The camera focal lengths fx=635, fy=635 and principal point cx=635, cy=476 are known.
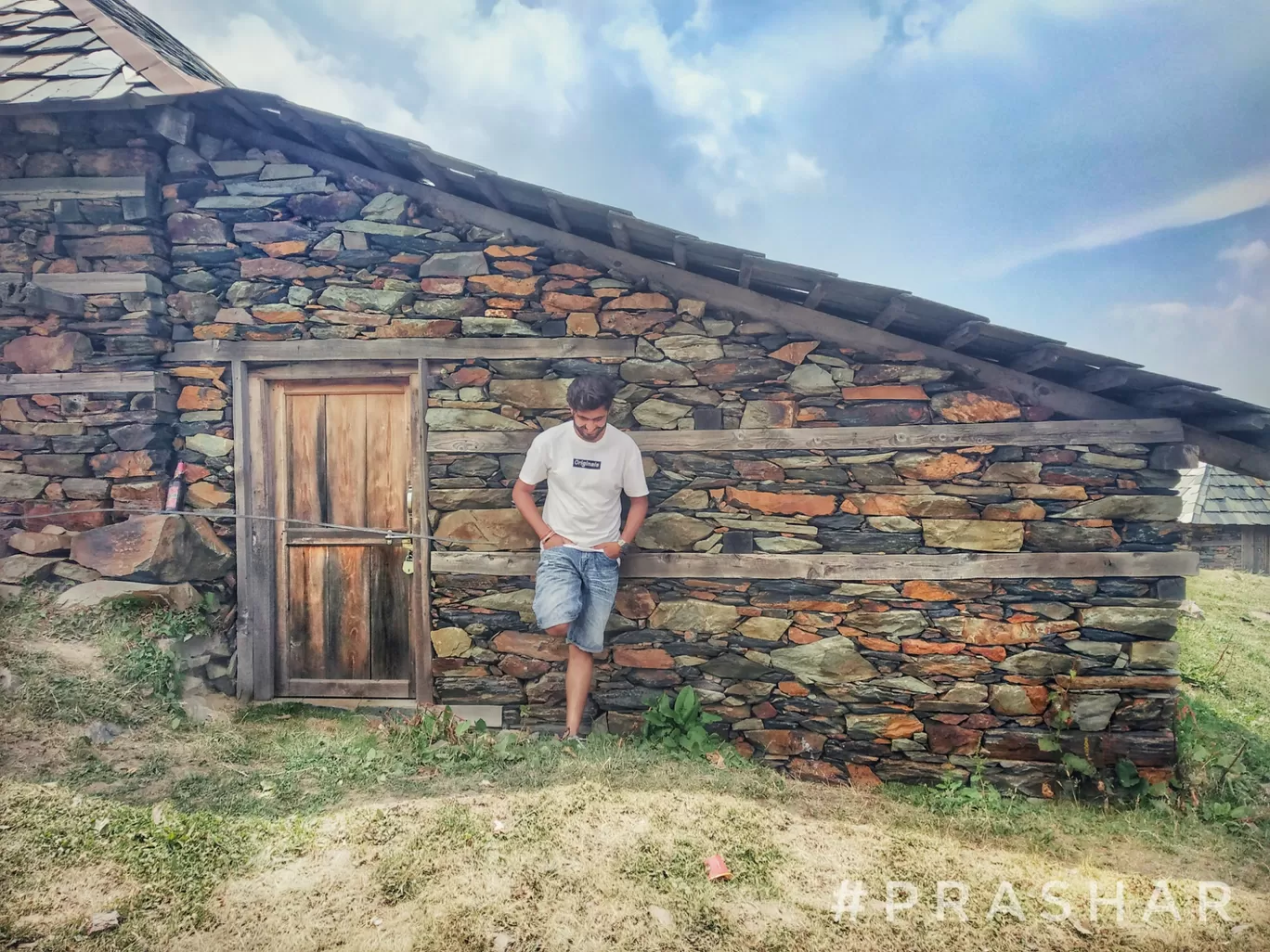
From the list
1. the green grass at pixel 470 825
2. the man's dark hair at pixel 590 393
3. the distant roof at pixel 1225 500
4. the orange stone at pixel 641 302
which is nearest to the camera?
the green grass at pixel 470 825

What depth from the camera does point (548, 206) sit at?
3.92 m

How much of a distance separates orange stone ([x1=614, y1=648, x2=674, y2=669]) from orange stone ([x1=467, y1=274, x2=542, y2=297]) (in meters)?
2.44

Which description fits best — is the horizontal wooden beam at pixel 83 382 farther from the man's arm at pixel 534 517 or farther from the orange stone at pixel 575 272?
the orange stone at pixel 575 272

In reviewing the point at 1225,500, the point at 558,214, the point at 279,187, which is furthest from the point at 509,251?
the point at 1225,500

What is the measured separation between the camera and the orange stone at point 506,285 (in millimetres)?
4211

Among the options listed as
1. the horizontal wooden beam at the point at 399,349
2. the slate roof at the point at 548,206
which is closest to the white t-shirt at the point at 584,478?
the horizontal wooden beam at the point at 399,349

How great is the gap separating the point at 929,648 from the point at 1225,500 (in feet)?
23.7

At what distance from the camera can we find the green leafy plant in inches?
159

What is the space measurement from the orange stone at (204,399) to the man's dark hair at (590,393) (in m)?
2.56

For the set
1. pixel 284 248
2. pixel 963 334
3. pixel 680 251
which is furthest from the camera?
pixel 284 248

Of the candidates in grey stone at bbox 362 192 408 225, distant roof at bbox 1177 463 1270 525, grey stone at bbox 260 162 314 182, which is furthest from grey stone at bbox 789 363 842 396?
distant roof at bbox 1177 463 1270 525

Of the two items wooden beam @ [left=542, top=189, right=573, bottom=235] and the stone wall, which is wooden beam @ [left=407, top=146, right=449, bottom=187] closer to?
wooden beam @ [left=542, top=189, right=573, bottom=235]

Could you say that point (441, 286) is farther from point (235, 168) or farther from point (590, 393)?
point (235, 168)

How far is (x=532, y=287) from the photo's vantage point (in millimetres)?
4211
